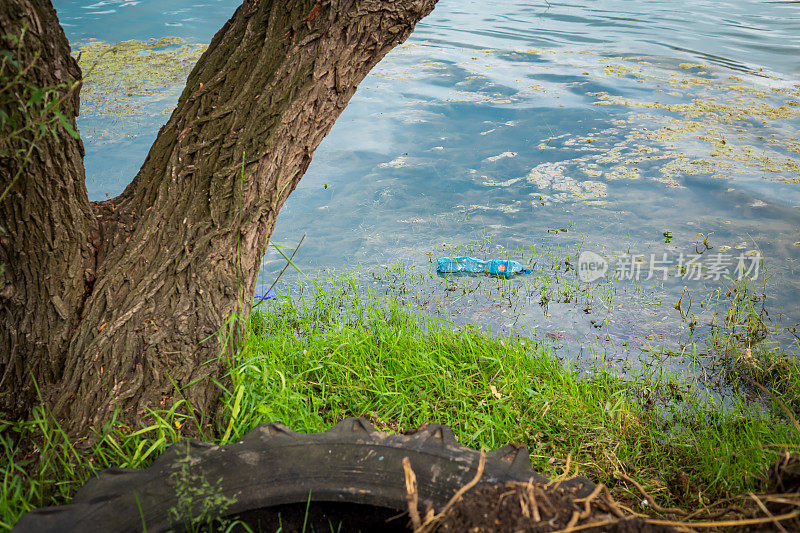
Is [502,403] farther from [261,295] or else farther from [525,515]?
[261,295]

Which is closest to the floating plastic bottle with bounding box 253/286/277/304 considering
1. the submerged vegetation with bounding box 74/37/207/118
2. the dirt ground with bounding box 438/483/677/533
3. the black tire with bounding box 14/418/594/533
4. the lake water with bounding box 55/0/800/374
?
the lake water with bounding box 55/0/800/374

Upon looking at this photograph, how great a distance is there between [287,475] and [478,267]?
7.89ft

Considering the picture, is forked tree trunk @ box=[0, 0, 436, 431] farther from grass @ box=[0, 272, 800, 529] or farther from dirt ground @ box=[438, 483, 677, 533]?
dirt ground @ box=[438, 483, 677, 533]

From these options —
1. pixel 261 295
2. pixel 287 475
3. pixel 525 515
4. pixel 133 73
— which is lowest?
pixel 261 295

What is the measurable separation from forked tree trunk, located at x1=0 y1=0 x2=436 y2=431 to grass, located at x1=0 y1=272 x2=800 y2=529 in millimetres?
123

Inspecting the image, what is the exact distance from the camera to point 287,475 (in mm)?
1722

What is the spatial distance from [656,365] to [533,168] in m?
2.54

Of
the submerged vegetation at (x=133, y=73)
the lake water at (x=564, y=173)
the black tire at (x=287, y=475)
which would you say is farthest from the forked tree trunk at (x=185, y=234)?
the submerged vegetation at (x=133, y=73)

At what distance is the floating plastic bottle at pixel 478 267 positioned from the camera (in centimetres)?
385

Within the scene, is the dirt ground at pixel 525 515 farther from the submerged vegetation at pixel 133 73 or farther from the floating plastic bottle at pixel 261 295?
the submerged vegetation at pixel 133 73

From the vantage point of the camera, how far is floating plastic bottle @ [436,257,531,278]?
385cm

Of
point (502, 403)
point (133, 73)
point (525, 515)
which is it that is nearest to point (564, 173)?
point (502, 403)

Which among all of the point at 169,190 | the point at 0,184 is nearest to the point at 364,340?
the point at 169,190

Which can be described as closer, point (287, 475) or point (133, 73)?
point (287, 475)
